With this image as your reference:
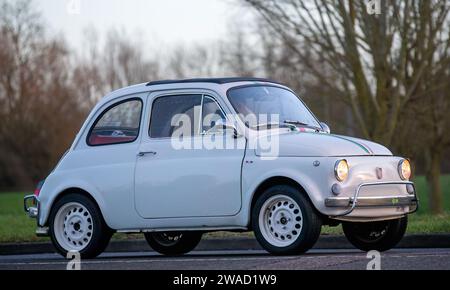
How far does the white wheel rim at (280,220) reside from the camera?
9125 mm

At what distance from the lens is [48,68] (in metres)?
59.9

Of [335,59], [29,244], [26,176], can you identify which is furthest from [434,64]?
[26,176]

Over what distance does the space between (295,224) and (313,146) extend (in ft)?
2.45

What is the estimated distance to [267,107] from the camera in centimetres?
1009

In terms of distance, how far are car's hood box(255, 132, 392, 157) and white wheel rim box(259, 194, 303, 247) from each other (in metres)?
0.45

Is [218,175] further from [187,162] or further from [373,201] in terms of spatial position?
[373,201]

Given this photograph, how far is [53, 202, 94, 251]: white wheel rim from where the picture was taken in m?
10.6

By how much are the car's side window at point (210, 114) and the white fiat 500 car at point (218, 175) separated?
13mm

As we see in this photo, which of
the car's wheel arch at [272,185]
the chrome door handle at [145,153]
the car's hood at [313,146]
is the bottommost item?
the car's wheel arch at [272,185]

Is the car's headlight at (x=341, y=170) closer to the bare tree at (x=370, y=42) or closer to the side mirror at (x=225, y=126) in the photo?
the side mirror at (x=225, y=126)

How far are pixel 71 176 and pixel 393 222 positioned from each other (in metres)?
3.50

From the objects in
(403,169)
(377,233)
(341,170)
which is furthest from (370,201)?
(377,233)

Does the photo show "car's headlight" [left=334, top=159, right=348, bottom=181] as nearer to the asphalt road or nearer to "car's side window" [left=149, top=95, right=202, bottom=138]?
the asphalt road

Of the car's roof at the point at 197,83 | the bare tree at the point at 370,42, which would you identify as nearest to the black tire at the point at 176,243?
the car's roof at the point at 197,83
